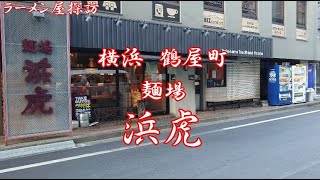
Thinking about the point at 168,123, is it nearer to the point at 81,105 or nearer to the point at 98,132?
the point at 98,132

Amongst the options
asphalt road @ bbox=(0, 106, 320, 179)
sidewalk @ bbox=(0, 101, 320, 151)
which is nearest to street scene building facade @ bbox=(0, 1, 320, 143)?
sidewalk @ bbox=(0, 101, 320, 151)

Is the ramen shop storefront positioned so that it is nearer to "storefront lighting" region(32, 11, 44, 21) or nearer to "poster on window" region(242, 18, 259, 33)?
"storefront lighting" region(32, 11, 44, 21)

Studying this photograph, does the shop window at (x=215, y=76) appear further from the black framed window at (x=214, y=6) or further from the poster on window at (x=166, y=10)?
the poster on window at (x=166, y=10)

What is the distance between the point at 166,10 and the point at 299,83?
10.7m

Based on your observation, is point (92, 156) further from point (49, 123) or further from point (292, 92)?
point (292, 92)

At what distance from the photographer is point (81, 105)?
496 inches

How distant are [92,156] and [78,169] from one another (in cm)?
129

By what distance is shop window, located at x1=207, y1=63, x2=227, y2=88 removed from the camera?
17.7m

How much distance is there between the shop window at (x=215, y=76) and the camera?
17.7 meters

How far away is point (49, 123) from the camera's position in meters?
10.2

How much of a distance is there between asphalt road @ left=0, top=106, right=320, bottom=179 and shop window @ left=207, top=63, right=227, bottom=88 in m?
7.09

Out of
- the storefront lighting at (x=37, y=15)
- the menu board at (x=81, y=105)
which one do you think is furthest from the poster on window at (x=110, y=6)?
the menu board at (x=81, y=105)

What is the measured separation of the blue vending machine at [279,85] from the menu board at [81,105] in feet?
36.1

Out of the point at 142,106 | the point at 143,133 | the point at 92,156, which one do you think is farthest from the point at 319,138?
the point at 142,106
